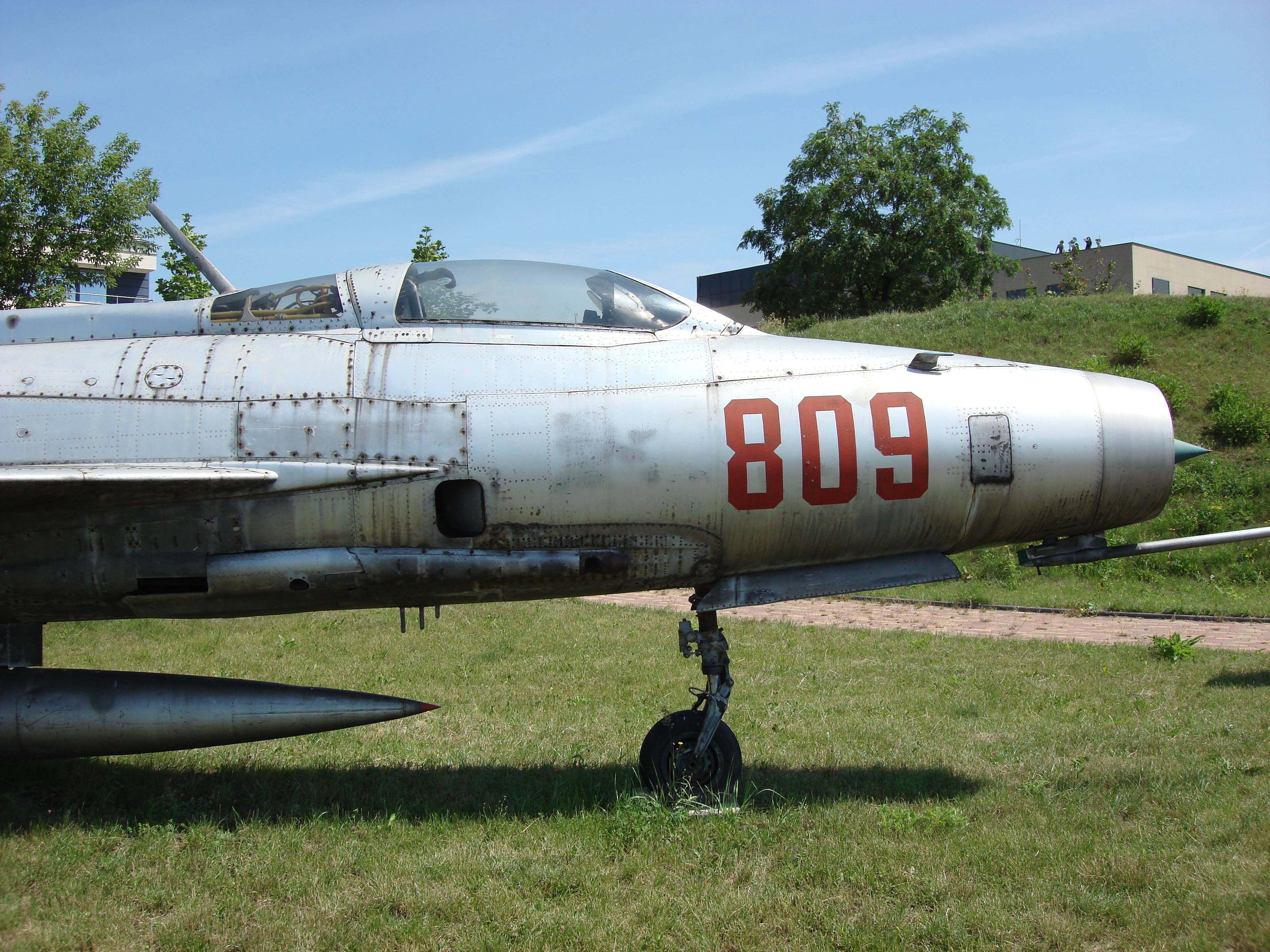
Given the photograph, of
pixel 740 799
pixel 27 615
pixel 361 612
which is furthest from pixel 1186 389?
pixel 27 615

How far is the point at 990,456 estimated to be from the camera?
5.82 meters

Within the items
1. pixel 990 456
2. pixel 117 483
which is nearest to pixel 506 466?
pixel 117 483

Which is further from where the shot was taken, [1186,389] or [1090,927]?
[1186,389]

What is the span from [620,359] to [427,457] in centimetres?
131

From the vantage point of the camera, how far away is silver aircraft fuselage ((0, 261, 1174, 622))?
18.4 feet

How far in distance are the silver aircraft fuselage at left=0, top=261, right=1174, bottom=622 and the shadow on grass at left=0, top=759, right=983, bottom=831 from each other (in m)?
1.20

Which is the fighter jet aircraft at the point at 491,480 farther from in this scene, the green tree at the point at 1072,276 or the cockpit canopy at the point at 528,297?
the green tree at the point at 1072,276

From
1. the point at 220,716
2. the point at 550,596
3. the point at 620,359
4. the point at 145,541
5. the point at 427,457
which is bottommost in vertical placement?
the point at 220,716

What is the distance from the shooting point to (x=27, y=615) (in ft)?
19.5

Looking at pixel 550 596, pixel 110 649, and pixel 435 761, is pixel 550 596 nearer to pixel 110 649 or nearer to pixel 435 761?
pixel 435 761

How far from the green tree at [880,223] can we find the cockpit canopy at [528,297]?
41723mm

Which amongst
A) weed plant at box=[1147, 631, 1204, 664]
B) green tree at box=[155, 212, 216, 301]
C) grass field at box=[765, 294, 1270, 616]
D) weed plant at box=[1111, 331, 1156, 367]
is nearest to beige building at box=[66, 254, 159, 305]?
green tree at box=[155, 212, 216, 301]

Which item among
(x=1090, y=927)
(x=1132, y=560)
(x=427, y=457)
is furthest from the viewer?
(x=1132, y=560)

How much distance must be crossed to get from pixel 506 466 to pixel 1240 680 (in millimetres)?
7717
